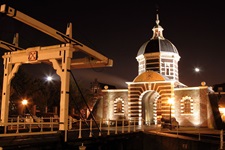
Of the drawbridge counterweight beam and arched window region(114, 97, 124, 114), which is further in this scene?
arched window region(114, 97, 124, 114)

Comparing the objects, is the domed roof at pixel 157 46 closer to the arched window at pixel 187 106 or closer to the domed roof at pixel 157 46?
the domed roof at pixel 157 46

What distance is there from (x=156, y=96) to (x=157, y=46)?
20.3ft

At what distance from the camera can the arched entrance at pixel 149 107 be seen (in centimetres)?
3406

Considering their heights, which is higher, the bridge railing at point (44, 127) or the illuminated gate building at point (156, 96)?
the illuminated gate building at point (156, 96)

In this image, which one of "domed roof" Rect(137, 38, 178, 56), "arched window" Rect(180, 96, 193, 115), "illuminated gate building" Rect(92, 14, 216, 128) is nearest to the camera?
"illuminated gate building" Rect(92, 14, 216, 128)

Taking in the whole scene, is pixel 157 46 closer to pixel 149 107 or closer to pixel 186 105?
pixel 149 107

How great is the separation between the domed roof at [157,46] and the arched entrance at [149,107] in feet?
17.9

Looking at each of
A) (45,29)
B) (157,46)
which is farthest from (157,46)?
(45,29)

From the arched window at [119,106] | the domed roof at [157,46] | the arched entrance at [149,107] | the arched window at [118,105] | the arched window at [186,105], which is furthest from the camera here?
the domed roof at [157,46]

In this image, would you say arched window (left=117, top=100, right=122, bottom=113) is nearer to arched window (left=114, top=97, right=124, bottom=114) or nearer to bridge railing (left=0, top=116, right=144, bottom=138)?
arched window (left=114, top=97, right=124, bottom=114)

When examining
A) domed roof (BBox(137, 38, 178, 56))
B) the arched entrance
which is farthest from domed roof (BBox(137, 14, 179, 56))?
the arched entrance

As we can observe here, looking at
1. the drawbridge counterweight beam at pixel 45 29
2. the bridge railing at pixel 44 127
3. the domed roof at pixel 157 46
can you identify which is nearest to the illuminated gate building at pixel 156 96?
the domed roof at pixel 157 46

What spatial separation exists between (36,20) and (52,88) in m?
38.6

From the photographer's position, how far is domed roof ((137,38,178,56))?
1431 inches
